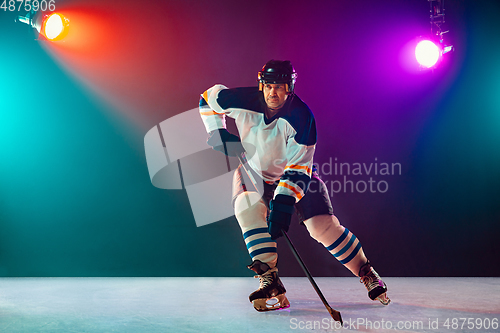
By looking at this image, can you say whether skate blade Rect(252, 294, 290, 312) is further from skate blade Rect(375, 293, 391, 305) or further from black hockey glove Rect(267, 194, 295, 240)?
skate blade Rect(375, 293, 391, 305)

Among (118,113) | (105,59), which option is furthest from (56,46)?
(118,113)

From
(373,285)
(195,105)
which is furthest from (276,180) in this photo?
(195,105)

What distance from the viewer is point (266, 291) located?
209 cm

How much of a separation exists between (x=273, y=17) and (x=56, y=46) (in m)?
1.74

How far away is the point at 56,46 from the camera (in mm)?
3346

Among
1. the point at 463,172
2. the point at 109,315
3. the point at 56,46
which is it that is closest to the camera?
the point at 109,315

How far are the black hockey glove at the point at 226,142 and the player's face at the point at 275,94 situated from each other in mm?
297

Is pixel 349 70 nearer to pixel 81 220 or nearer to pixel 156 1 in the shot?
pixel 156 1

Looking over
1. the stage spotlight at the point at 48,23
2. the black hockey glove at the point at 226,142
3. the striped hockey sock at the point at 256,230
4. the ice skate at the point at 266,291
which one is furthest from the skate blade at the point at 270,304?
the stage spotlight at the point at 48,23

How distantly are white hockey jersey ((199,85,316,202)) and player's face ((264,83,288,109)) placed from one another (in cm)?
4

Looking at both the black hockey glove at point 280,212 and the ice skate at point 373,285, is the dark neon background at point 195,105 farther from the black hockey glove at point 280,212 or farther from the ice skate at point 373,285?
the black hockey glove at point 280,212

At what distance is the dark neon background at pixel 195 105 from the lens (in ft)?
10.3

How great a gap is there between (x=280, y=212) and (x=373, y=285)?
2.22 ft

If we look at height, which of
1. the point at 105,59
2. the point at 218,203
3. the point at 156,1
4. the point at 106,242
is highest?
the point at 156,1
